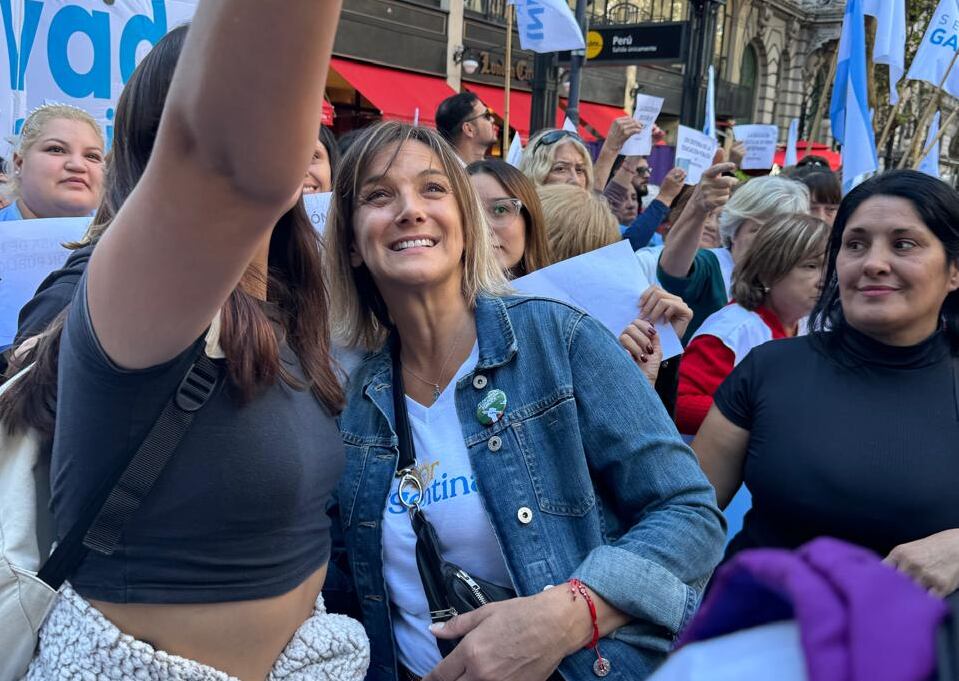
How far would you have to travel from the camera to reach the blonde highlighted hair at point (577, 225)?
3334mm

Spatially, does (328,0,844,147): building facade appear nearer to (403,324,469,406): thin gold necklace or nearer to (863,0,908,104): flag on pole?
(863,0,908,104): flag on pole

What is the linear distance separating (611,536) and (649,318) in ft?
2.96

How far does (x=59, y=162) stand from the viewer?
127 inches

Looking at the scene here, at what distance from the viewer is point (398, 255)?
6.51ft

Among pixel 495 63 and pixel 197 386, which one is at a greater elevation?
pixel 495 63

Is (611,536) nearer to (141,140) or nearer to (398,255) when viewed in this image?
(398,255)

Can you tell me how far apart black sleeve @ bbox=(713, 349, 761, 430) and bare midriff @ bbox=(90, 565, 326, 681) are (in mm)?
1425

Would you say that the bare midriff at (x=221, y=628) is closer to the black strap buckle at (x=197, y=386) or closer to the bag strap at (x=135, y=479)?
the bag strap at (x=135, y=479)

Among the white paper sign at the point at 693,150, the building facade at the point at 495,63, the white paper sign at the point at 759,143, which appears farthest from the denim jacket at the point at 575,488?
the white paper sign at the point at 759,143

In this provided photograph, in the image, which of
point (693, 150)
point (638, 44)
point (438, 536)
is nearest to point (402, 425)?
point (438, 536)

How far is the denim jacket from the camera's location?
64.2 inches

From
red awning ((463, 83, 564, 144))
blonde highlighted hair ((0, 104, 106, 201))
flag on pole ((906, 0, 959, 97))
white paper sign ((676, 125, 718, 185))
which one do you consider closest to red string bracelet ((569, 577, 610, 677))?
blonde highlighted hair ((0, 104, 106, 201))

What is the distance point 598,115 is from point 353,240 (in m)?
17.7

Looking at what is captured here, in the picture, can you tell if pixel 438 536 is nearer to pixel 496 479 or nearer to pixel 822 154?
pixel 496 479
